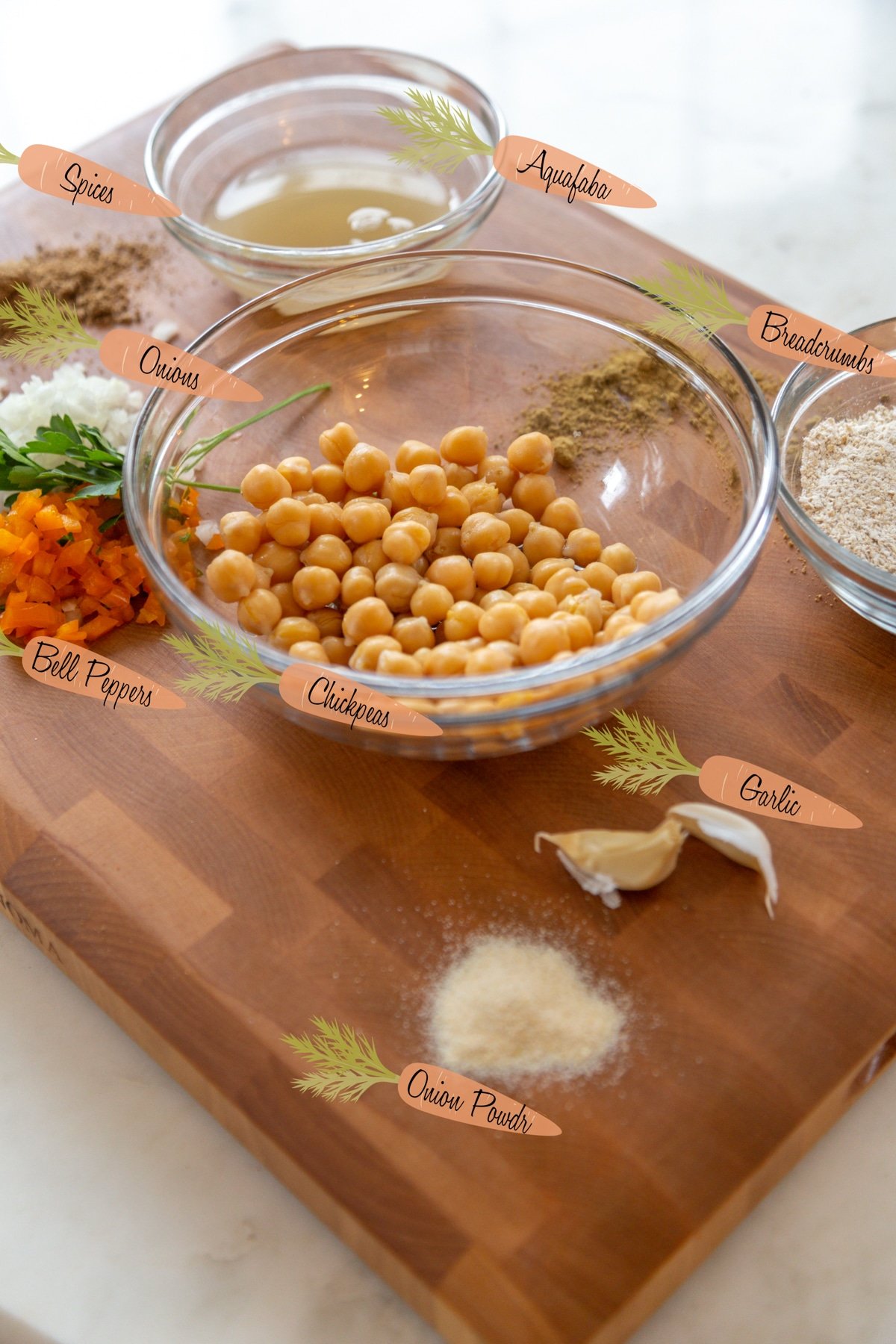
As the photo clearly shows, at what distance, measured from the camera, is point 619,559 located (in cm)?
142

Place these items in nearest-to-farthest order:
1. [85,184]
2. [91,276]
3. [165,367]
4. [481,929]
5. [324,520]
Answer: [481,929] < [324,520] < [165,367] < [91,276] < [85,184]

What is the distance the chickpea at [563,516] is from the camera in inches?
57.5

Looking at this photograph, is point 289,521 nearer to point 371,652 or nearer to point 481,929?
point 371,652

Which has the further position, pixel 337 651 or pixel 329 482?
pixel 329 482

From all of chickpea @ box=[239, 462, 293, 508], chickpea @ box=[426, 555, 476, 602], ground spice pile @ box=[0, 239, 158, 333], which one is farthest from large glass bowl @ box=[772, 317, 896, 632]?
ground spice pile @ box=[0, 239, 158, 333]

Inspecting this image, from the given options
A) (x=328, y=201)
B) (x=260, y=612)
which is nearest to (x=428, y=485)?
(x=260, y=612)

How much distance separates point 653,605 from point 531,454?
0.30 metres

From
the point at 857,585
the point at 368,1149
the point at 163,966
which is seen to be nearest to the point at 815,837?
the point at 857,585

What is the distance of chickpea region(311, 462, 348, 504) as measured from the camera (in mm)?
1488

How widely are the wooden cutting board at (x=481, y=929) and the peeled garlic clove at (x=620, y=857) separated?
0.02m

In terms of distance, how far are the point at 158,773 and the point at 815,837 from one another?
0.71 meters

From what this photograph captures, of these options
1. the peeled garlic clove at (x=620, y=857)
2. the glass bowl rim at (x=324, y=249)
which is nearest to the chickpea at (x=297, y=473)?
the glass bowl rim at (x=324, y=249)

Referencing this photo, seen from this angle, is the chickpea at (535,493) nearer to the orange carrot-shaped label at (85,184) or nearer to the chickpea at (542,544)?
the chickpea at (542,544)

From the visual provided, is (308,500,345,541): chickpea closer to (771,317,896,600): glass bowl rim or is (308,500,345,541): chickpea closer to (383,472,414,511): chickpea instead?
(383,472,414,511): chickpea
